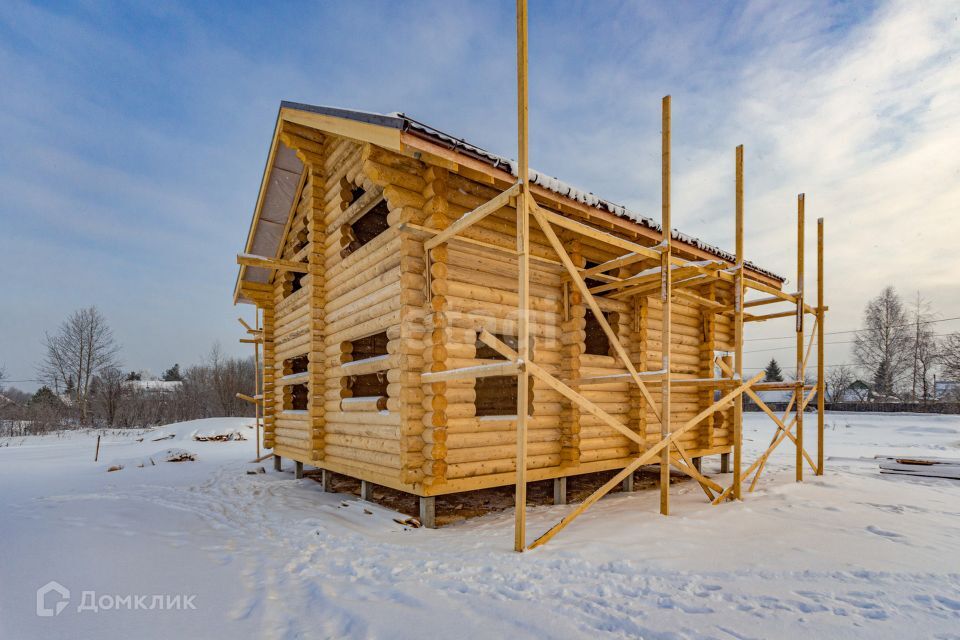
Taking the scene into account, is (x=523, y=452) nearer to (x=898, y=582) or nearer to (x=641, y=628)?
(x=641, y=628)

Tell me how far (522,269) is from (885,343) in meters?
42.4

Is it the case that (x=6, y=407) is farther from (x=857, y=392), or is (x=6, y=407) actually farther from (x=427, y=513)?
(x=857, y=392)

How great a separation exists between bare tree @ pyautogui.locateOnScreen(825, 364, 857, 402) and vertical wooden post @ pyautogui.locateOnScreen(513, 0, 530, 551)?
4359 centimetres

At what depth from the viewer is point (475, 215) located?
17.7 feet

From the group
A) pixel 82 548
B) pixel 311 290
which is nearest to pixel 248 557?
pixel 82 548

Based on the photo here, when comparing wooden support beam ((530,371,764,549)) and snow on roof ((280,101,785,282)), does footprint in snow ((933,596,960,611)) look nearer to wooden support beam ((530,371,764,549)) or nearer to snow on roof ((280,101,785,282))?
wooden support beam ((530,371,764,549))

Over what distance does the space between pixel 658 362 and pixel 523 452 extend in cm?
605

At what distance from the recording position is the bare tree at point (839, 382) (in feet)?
128

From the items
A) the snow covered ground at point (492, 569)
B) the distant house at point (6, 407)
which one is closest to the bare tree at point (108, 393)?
the distant house at point (6, 407)

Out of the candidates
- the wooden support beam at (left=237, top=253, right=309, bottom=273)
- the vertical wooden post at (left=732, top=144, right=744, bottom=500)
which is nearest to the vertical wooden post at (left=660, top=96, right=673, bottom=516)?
the vertical wooden post at (left=732, top=144, right=744, bottom=500)

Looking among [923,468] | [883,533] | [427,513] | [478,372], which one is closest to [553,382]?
[478,372]

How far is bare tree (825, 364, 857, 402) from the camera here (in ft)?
128

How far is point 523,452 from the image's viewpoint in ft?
16.3

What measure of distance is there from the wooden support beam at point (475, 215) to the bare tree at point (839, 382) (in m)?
43.7
